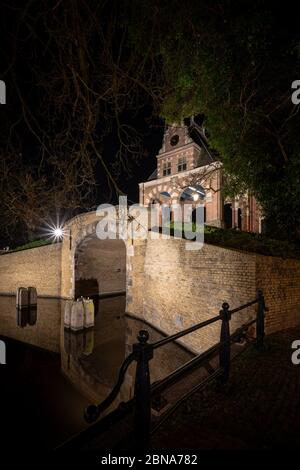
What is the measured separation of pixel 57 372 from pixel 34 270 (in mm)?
14051

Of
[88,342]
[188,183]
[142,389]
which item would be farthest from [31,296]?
[142,389]

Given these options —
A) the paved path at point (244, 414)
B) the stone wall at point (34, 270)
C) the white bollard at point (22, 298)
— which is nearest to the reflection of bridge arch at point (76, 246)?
the stone wall at point (34, 270)

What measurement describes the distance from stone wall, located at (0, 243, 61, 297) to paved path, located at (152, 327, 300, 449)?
17301 millimetres

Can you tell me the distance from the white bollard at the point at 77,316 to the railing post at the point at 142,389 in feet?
29.7

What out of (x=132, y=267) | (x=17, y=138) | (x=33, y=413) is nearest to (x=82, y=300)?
(x=132, y=267)

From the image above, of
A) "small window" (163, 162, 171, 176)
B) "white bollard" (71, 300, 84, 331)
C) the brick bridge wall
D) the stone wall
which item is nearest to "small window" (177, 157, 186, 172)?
"small window" (163, 162, 171, 176)

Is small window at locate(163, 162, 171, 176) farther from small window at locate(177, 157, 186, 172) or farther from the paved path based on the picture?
the paved path

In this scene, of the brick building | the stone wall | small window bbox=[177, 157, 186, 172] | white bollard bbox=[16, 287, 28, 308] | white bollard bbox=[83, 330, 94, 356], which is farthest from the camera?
small window bbox=[177, 157, 186, 172]

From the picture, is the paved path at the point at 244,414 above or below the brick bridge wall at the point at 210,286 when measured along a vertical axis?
below

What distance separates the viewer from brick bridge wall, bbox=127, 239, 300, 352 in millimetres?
5863

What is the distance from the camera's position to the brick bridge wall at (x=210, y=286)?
5.86m

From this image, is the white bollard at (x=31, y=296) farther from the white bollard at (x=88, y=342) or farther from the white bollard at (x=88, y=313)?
the white bollard at (x=88, y=342)
